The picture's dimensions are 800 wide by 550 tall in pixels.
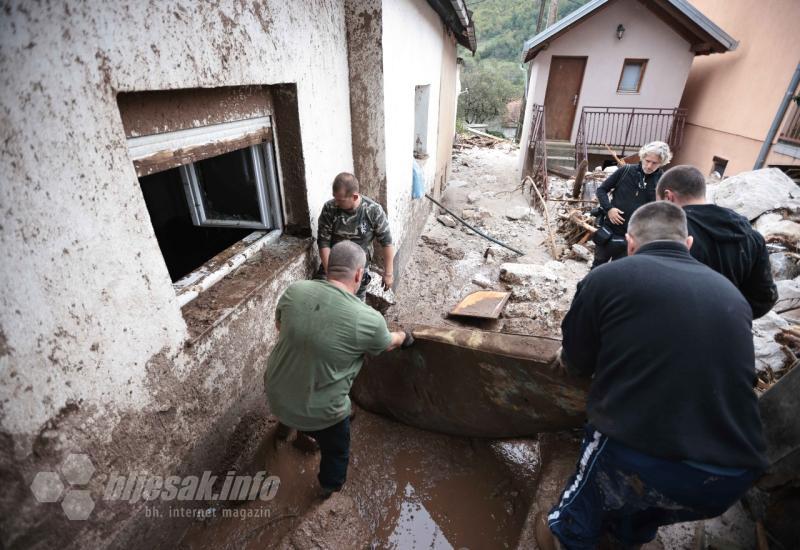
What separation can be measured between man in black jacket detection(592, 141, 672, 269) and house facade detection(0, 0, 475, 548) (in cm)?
282

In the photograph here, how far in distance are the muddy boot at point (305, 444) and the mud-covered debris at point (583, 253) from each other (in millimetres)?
5337

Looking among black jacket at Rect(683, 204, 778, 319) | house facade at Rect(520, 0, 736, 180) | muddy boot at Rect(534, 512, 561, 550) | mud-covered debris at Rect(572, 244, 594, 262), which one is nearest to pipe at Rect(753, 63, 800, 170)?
house facade at Rect(520, 0, 736, 180)

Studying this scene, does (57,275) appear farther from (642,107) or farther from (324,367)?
(642,107)

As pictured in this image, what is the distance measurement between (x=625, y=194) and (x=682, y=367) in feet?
10.1

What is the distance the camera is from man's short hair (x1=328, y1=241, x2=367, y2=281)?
6.83 feet

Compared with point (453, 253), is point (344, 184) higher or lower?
higher

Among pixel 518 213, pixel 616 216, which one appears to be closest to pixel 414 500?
pixel 616 216

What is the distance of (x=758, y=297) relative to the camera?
2.29 m

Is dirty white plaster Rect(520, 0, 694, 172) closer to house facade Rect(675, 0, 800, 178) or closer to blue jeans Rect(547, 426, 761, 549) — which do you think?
house facade Rect(675, 0, 800, 178)

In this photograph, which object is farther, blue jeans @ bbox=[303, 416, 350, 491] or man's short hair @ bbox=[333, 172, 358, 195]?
man's short hair @ bbox=[333, 172, 358, 195]

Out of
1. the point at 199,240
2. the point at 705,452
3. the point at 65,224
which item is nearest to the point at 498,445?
the point at 705,452

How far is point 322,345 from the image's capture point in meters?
1.93

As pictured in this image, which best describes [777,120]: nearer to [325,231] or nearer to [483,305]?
[483,305]

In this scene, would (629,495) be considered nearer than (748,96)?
Yes
